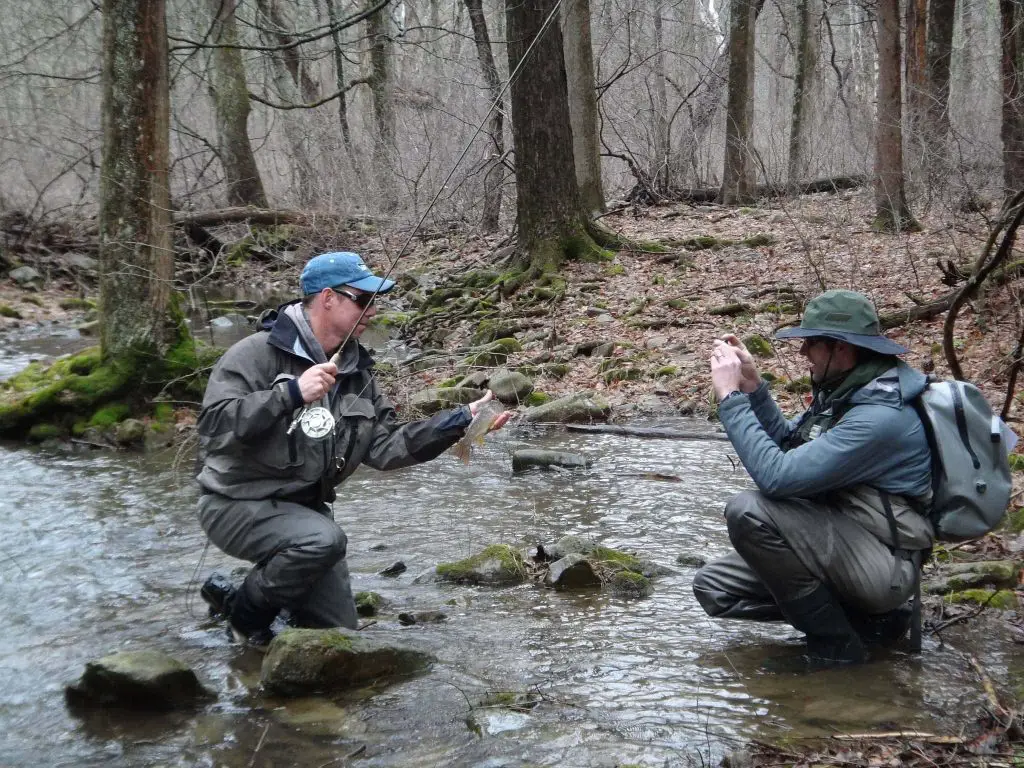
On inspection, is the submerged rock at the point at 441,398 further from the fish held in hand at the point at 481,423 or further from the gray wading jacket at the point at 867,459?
the gray wading jacket at the point at 867,459

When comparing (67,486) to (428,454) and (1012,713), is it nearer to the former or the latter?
(428,454)

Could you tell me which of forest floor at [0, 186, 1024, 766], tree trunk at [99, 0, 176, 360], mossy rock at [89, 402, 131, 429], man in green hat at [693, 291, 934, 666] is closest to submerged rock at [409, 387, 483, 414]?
forest floor at [0, 186, 1024, 766]

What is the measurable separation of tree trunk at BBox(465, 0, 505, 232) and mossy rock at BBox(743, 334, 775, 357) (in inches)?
269

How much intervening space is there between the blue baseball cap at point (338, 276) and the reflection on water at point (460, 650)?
5.30 feet

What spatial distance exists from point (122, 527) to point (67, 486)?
1.29 m

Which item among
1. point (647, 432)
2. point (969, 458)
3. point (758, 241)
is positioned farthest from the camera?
→ point (758, 241)

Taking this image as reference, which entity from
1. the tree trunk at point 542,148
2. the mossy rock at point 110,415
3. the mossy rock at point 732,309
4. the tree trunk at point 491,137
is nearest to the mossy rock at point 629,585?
the mossy rock at point 110,415

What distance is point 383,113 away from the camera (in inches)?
820

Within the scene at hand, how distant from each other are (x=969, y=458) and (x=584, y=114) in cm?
1251

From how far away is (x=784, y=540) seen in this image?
12.5ft

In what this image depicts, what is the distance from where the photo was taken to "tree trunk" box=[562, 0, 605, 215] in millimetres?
15125

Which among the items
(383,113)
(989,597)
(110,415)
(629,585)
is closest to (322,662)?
(629,585)

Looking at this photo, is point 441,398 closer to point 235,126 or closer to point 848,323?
point 848,323

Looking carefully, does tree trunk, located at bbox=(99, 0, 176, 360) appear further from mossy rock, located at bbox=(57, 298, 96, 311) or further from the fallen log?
mossy rock, located at bbox=(57, 298, 96, 311)
